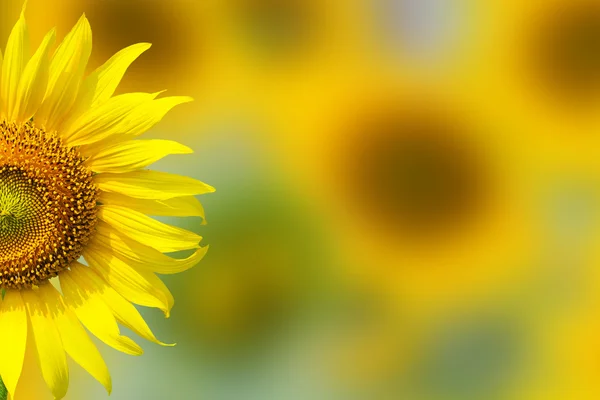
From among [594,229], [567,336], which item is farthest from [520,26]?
[567,336]

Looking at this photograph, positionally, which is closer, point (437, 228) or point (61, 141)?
point (61, 141)

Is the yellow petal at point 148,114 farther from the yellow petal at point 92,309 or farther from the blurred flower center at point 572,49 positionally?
the blurred flower center at point 572,49

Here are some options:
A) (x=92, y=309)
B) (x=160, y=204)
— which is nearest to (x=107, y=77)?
(x=160, y=204)

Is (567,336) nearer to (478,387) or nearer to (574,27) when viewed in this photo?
(478,387)

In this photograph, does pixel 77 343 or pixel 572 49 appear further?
pixel 572 49

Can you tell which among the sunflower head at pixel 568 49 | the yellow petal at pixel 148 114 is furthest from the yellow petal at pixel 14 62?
the sunflower head at pixel 568 49

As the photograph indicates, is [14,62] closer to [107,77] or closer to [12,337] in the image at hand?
[107,77]

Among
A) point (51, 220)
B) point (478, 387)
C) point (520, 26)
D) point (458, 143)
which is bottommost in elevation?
point (478, 387)
